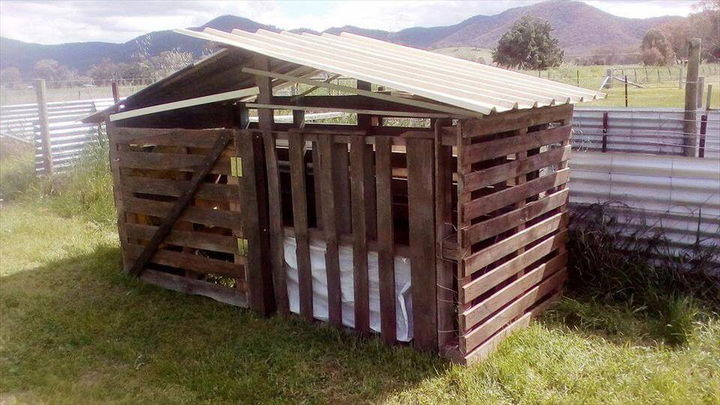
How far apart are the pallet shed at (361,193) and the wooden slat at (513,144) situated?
0.7 inches

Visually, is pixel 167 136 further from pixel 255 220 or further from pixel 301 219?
pixel 301 219

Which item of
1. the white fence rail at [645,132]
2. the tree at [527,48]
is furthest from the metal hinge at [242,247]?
the tree at [527,48]

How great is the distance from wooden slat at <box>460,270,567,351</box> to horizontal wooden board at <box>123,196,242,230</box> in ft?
7.58

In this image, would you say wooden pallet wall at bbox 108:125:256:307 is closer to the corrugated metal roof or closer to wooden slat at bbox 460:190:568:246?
the corrugated metal roof

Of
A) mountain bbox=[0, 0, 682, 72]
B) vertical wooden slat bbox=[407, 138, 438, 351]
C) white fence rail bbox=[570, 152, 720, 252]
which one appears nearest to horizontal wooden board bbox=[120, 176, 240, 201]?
vertical wooden slat bbox=[407, 138, 438, 351]

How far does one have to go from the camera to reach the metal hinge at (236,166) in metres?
5.33

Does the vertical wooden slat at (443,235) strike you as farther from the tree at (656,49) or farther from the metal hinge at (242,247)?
the tree at (656,49)

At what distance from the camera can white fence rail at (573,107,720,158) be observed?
6.65 metres

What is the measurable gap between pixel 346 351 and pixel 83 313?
2.70 metres

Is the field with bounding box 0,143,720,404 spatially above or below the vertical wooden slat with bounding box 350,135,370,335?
below

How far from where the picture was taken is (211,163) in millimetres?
5543

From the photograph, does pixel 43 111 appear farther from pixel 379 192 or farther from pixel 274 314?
pixel 379 192

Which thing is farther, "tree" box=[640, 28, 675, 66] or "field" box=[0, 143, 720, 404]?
"tree" box=[640, 28, 675, 66]

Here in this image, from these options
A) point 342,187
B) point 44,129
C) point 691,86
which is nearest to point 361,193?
point 342,187
